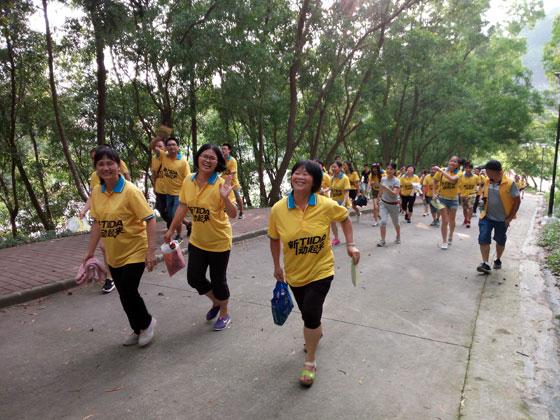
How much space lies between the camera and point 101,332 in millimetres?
4352

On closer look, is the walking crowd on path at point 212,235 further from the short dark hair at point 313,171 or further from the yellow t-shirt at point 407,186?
the yellow t-shirt at point 407,186

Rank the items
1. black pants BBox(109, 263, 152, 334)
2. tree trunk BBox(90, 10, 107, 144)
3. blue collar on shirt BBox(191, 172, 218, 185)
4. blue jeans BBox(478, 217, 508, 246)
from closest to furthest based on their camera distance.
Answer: black pants BBox(109, 263, 152, 334) < blue collar on shirt BBox(191, 172, 218, 185) < blue jeans BBox(478, 217, 508, 246) < tree trunk BBox(90, 10, 107, 144)

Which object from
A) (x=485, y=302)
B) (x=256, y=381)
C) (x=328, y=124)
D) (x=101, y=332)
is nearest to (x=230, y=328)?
(x=256, y=381)

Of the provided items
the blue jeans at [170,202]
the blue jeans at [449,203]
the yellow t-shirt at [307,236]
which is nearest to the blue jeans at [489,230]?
the blue jeans at [449,203]

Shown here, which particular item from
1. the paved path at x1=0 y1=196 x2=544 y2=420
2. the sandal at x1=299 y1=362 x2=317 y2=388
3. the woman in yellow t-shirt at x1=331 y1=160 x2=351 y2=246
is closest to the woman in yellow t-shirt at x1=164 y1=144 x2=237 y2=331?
the paved path at x1=0 y1=196 x2=544 y2=420

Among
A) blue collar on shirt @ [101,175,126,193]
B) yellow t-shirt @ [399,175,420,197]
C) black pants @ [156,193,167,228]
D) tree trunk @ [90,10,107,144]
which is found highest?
tree trunk @ [90,10,107,144]

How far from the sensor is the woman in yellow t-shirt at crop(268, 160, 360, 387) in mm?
3273

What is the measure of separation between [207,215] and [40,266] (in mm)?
4251

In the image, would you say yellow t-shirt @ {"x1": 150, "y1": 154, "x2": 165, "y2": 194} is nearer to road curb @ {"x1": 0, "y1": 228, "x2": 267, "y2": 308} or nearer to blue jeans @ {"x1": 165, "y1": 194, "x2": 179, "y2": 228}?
blue jeans @ {"x1": 165, "y1": 194, "x2": 179, "y2": 228}

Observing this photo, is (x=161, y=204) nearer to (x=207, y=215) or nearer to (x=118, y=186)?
(x=207, y=215)

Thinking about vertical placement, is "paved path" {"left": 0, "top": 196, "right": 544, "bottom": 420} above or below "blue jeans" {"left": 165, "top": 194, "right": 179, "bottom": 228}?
below

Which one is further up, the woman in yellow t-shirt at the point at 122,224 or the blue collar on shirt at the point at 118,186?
the blue collar on shirt at the point at 118,186

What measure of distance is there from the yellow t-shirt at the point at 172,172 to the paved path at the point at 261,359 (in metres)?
1.88

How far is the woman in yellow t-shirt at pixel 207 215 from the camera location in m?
4.01
